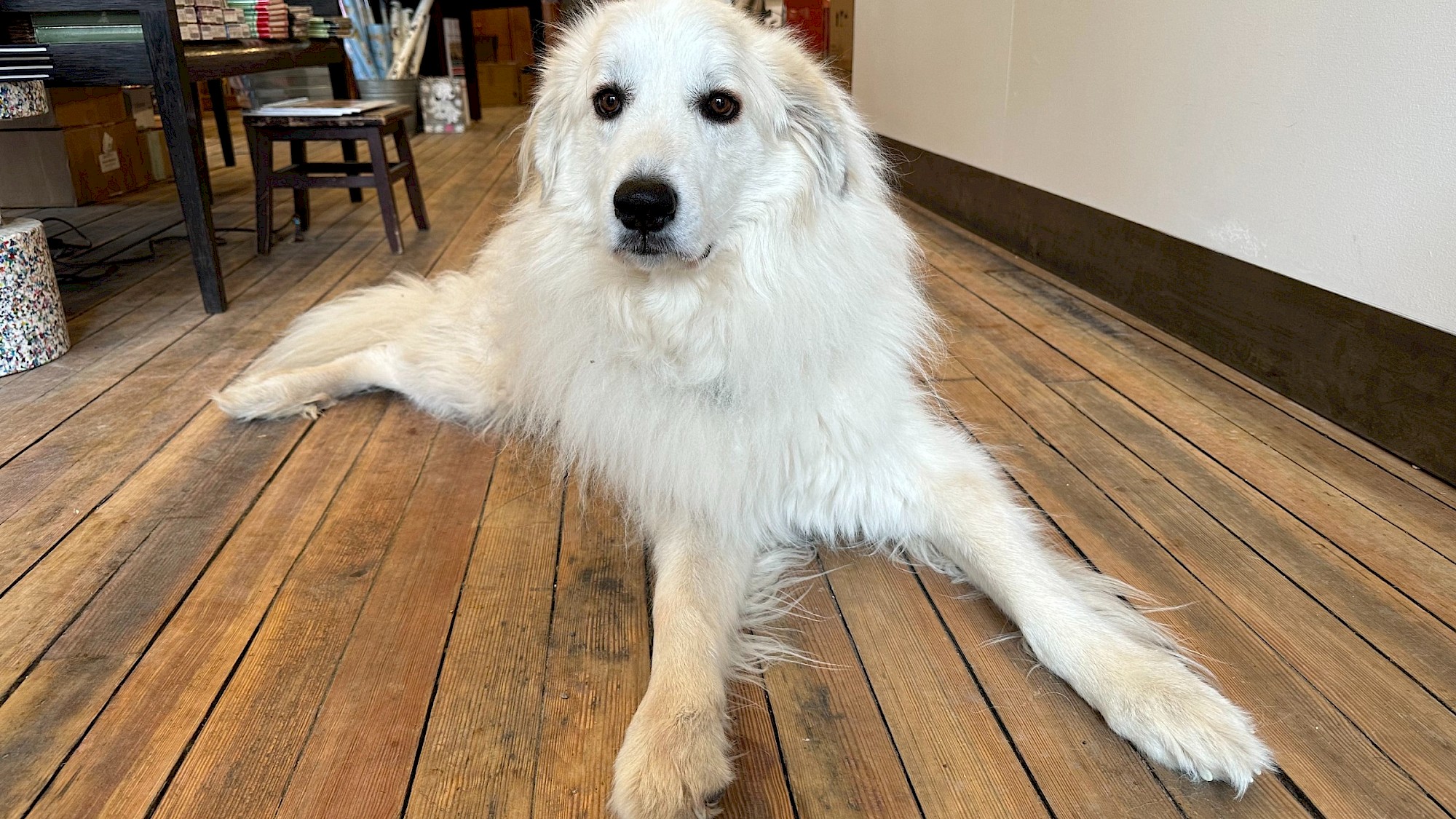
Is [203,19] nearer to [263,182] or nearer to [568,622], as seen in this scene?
[263,182]

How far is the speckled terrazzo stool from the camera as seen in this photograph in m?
2.32

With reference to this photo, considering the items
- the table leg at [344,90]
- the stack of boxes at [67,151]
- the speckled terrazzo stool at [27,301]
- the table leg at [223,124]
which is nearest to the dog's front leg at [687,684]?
the speckled terrazzo stool at [27,301]

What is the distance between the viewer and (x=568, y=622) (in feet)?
4.73

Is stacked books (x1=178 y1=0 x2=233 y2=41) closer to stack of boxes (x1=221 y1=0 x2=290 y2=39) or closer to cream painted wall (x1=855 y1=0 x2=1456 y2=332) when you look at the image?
stack of boxes (x1=221 y1=0 x2=290 y2=39)

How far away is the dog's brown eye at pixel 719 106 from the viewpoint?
1.50 meters

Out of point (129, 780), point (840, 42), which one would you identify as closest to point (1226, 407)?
point (129, 780)

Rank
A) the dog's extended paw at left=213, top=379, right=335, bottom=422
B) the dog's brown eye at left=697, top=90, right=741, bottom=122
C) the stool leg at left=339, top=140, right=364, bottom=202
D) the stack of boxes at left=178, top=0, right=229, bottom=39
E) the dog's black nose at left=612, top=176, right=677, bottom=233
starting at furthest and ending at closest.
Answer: the stool leg at left=339, top=140, right=364, bottom=202, the stack of boxes at left=178, top=0, right=229, bottom=39, the dog's extended paw at left=213, top=379, right=335, bottom=422, the dog's brown eye at left=697, top=90, right=741, bottom=122, the dog's black nose at left=612, top=176, right=677, bottom=233

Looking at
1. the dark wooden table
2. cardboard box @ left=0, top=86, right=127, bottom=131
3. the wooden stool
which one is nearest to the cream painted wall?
the wooden stool

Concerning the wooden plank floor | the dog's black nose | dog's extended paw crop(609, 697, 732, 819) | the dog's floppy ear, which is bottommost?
the wooden plank floor

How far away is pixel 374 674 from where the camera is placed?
132 centimetres

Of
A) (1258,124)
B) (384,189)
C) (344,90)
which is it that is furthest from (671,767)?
(344,90)

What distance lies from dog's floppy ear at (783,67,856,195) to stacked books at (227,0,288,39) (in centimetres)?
332

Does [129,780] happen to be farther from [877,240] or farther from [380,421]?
[877,240]

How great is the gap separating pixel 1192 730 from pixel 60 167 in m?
5.53
